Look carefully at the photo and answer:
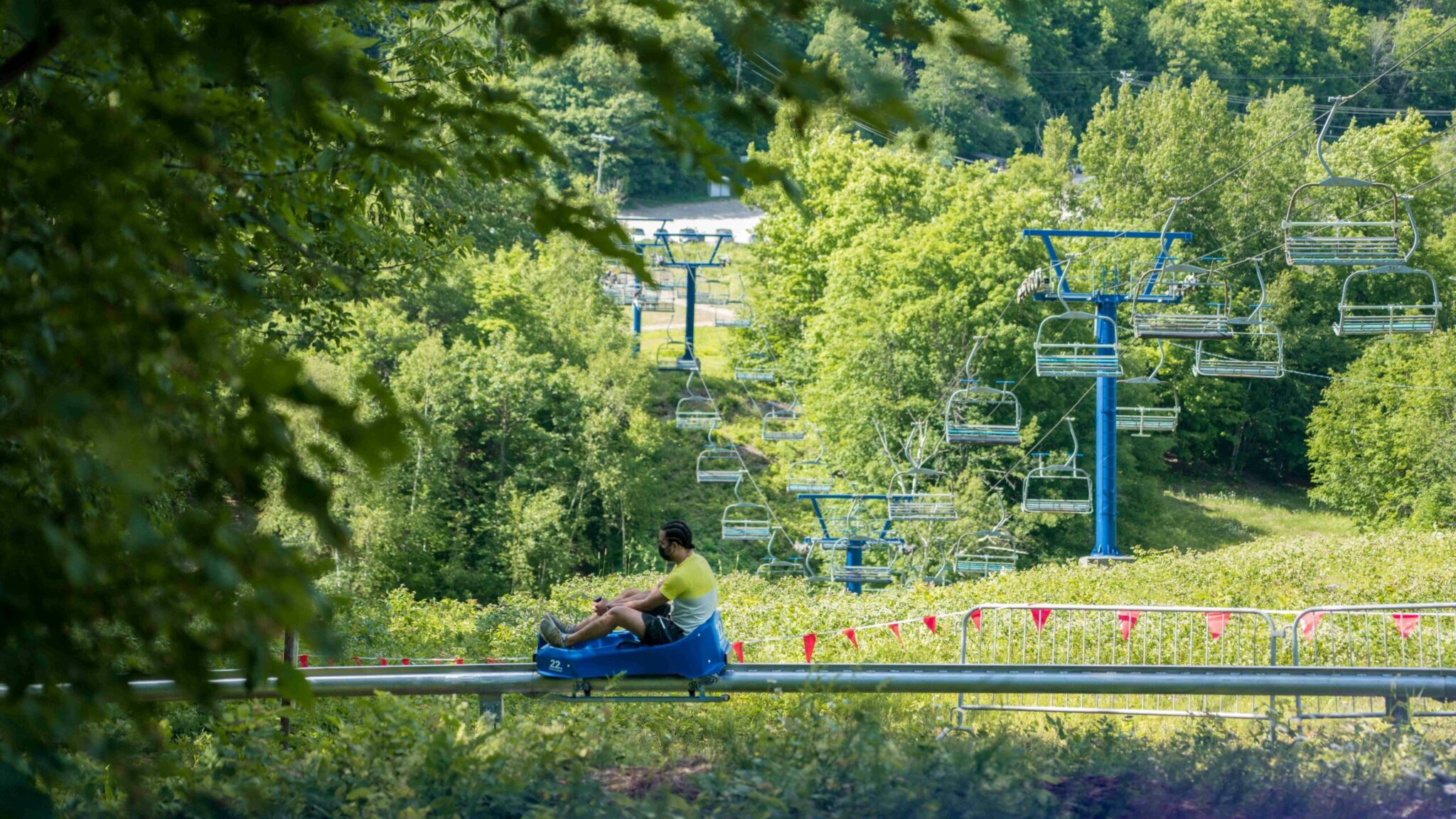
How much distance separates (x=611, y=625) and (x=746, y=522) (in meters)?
23.9

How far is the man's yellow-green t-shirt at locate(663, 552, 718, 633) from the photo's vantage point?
7.84 metres

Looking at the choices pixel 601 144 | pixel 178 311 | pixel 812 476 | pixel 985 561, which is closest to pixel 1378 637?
pixel 178 311

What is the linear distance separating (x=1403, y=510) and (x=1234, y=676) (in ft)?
156

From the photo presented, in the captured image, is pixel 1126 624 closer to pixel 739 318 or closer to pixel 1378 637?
pixel 1378 637

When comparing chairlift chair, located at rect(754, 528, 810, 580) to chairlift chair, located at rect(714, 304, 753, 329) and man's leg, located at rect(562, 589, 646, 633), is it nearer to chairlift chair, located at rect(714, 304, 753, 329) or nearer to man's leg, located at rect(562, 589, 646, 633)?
chairlift chair, located at rect(714, 304, 753, 329)

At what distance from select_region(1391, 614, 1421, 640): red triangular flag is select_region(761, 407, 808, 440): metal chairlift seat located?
23.4 meters

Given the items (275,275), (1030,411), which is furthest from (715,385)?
(275,275)

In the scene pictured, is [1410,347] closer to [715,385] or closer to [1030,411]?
[1030,411]

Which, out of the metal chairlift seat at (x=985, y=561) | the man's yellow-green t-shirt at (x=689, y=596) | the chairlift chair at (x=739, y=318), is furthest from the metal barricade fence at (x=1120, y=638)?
the chairlift chair at (x=739, y=318)

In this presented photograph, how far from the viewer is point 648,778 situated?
18.4ft

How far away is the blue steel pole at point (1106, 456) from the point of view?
28391 millimetres

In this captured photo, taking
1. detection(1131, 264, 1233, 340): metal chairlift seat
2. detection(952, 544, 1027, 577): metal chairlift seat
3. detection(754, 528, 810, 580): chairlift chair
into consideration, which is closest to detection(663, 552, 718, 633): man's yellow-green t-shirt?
detection(1131, 264, 1233, 340): metal chairlift seat

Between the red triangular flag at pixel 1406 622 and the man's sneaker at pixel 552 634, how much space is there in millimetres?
6395

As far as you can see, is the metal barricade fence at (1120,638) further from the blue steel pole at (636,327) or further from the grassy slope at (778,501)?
the blue steel pole at (636,327)
